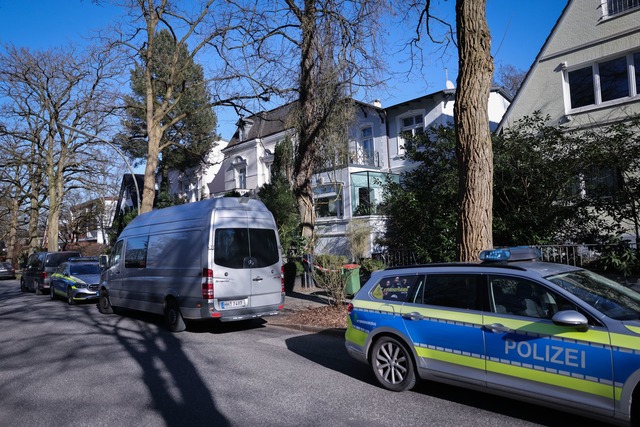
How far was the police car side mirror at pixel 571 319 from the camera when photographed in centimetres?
401

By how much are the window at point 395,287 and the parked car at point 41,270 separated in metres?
17.8

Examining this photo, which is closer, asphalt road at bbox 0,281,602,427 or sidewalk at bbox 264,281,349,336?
asphalt road at bbox 0,281,602,427

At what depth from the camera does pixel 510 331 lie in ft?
14.9

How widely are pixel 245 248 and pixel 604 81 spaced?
46.4 feet

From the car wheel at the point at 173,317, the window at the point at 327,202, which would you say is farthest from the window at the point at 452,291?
the window at the point at 327,202

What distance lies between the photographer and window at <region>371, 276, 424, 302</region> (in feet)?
18.5

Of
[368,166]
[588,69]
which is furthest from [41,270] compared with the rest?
[588,69]

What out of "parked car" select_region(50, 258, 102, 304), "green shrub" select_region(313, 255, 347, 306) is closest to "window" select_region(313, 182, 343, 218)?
"parked car" select_region(50, 258, 102, 304)

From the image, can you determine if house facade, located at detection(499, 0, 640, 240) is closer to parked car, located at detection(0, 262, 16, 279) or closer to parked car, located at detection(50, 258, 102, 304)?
parked car, located at detection(50, 258, 102, 304)

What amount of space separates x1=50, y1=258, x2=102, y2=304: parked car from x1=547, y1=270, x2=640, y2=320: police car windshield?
14.0 metres

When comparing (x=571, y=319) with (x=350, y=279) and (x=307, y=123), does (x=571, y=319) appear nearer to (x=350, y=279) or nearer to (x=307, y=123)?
(x=350, y=279)

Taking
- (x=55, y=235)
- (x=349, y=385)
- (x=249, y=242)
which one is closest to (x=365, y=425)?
(x=349, y=385)

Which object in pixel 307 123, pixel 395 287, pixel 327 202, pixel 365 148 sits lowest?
pixel 395 287

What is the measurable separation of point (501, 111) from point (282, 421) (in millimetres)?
25158
